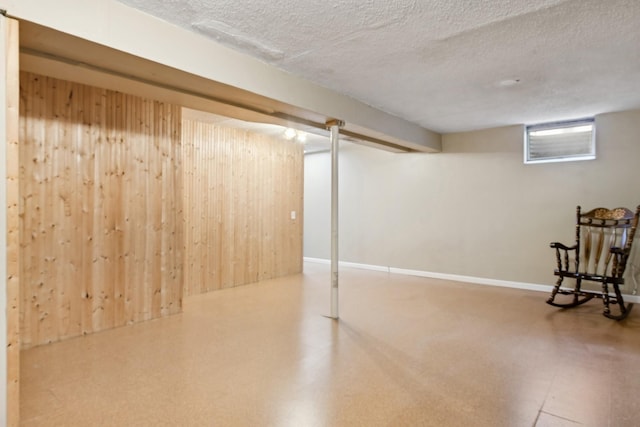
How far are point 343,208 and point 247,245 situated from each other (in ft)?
8.03

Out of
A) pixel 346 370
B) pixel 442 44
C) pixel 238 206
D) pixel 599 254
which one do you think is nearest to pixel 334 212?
pixel 346 370

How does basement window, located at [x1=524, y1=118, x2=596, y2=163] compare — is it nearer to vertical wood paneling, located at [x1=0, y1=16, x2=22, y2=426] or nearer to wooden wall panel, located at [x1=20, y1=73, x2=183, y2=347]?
wooden wall panel, located at [x1=20, y1=73, x2=183, y2=347]

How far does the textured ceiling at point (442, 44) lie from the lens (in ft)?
7.12

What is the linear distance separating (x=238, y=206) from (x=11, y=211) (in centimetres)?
370

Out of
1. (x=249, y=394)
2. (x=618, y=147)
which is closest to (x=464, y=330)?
(x=249, y=394)

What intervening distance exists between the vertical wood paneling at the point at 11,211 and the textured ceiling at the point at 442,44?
2.21ft

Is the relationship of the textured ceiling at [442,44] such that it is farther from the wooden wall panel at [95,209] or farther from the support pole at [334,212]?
the wooden wall panel at [95,209]

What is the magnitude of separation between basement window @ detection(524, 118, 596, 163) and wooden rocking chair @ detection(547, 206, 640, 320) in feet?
2.69

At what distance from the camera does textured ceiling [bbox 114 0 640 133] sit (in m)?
2.17

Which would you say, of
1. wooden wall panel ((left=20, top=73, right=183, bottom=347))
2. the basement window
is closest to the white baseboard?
the basement window

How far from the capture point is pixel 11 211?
181 cm

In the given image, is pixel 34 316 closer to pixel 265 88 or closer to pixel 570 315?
pixel 265 88

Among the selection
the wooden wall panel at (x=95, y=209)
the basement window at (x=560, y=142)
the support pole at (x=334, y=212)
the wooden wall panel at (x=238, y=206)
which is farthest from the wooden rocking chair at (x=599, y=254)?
the wooden wall panel at (x=95, y=209)

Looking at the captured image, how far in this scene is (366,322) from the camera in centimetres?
370
